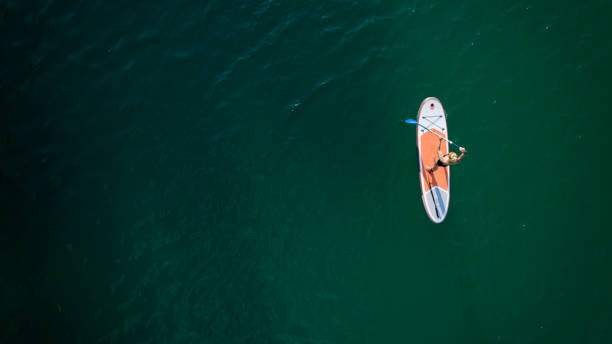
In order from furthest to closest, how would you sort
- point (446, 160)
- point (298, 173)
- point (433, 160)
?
point (433, 160), point (298, 173), point (446, 160)

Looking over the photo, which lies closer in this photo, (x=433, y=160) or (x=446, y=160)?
(x=446, y=160)

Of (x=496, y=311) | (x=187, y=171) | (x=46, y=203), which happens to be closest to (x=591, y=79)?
(x=496, y=311)

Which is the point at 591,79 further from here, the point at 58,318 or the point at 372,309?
the point at 58,318

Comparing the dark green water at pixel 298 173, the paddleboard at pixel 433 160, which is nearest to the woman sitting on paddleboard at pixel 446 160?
the paddleboard at pixel 433 160

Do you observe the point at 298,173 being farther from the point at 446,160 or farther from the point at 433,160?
the point at 446,160

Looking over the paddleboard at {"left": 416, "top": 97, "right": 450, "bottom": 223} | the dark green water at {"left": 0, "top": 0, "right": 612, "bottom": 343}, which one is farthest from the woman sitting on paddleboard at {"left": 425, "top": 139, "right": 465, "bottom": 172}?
the dark green water at {"left": 0, "top": 0, "right": 612, "bottom": 343}

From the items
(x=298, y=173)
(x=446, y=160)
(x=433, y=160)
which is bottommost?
(x=433, y=160)

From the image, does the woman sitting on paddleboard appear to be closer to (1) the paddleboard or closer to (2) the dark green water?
(1) the paddleboard

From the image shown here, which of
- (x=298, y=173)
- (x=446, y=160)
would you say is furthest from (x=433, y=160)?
(x=298, y=173)
